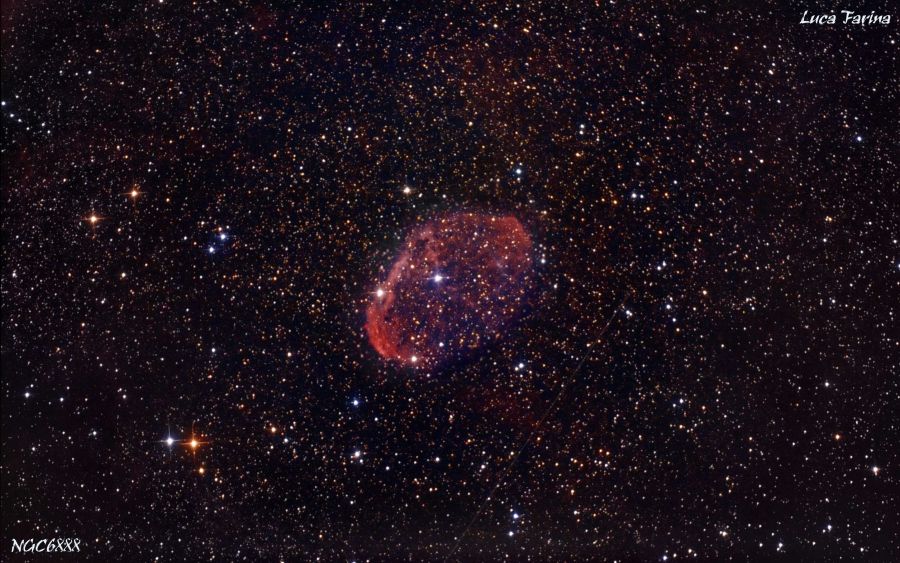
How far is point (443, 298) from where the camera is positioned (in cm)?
47

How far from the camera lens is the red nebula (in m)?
0.47

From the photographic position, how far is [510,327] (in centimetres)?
47

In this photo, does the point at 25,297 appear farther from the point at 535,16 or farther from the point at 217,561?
the point at 535,16

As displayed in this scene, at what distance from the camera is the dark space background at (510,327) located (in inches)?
18.6

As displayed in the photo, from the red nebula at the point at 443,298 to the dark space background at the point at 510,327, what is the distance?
1cm

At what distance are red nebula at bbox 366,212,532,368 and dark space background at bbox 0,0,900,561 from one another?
1cm

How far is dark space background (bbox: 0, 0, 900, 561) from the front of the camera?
1.55 ft

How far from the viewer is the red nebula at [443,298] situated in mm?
470

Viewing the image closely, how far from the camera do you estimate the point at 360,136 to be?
477 mm

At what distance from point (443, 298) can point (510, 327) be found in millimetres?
59

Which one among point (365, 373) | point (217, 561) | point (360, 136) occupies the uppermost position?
point (360, 136)

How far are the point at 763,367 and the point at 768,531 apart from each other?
0.14 meters

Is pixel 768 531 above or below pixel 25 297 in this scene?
below

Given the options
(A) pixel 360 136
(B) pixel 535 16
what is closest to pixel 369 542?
(A) pixel 360 136
